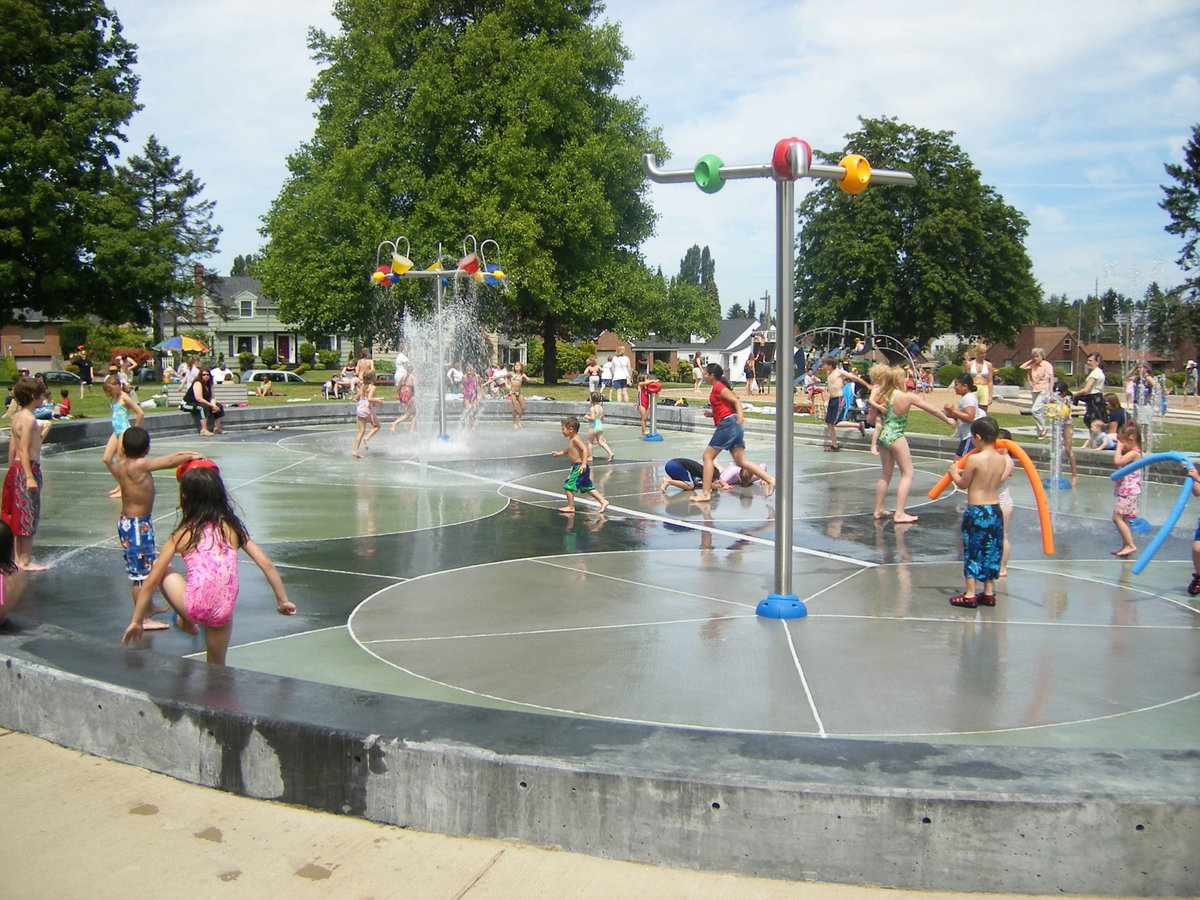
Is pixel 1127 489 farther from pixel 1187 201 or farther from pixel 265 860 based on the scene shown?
pixel 1187 201

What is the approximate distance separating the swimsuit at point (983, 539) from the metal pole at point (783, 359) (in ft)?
4.76

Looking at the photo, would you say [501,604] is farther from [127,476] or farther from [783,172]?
[783,172]

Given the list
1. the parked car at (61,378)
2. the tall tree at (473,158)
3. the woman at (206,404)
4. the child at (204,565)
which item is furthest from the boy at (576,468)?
the parked car at (61,378)

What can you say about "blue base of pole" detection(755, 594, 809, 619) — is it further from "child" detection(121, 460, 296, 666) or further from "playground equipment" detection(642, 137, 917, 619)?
"child" detection(121, 460, 296, 666)

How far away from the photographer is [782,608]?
7367 millimetres

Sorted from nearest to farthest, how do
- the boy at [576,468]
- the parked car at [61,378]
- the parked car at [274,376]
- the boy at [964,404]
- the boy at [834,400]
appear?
the boy at [964,404], the boy at [576,468], the boy at [834,400], the parked car at [61,378], the parked car at [274,376]

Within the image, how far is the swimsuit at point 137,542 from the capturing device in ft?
23.2

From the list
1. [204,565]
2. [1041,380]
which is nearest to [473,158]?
[1041,380]

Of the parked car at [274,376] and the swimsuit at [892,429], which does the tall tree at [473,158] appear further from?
the swimsuit at [892,429]

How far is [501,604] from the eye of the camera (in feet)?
26.2

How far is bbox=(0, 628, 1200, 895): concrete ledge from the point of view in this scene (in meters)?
3.39


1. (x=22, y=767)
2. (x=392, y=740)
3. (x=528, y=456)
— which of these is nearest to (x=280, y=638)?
(x=22, y=767)

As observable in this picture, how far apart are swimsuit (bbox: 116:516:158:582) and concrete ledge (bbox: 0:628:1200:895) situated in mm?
2800

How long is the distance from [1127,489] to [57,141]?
1636 inches
